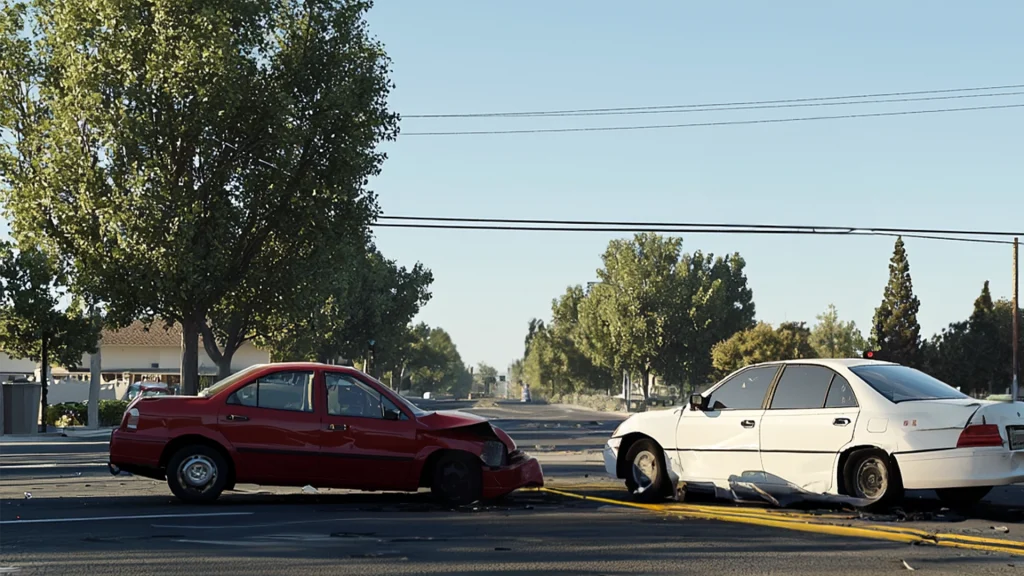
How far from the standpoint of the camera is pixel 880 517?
39.2 ft

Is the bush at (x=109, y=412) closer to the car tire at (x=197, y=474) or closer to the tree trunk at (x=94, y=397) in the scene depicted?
the tree trunk at (x=94, y=397)

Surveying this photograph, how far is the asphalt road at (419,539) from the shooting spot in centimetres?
916

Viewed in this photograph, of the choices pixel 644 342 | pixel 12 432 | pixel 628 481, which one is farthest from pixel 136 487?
pixel 644 342

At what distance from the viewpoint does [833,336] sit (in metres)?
127

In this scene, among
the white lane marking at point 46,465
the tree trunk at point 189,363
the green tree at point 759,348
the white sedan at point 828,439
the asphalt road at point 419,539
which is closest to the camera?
the asphalt road at point 419,539

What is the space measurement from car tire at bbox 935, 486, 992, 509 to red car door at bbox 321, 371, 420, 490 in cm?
562

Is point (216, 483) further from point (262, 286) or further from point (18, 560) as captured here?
point (262, 286)

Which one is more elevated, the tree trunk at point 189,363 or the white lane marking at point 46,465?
the tree trunk at point 189,363

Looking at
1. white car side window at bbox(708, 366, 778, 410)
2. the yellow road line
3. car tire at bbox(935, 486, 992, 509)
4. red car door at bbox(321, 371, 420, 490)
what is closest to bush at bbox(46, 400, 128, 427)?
red car door at bbox(321, 371, 420, 490)

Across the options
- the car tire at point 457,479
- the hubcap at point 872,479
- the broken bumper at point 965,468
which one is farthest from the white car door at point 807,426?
the car tire at point 457,479

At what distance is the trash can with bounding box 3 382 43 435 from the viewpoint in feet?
136

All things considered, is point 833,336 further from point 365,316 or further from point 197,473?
point 197,473

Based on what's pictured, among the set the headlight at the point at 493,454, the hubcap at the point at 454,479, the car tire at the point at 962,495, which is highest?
the headlight at the point at 493,454

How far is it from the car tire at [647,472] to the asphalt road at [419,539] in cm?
55
